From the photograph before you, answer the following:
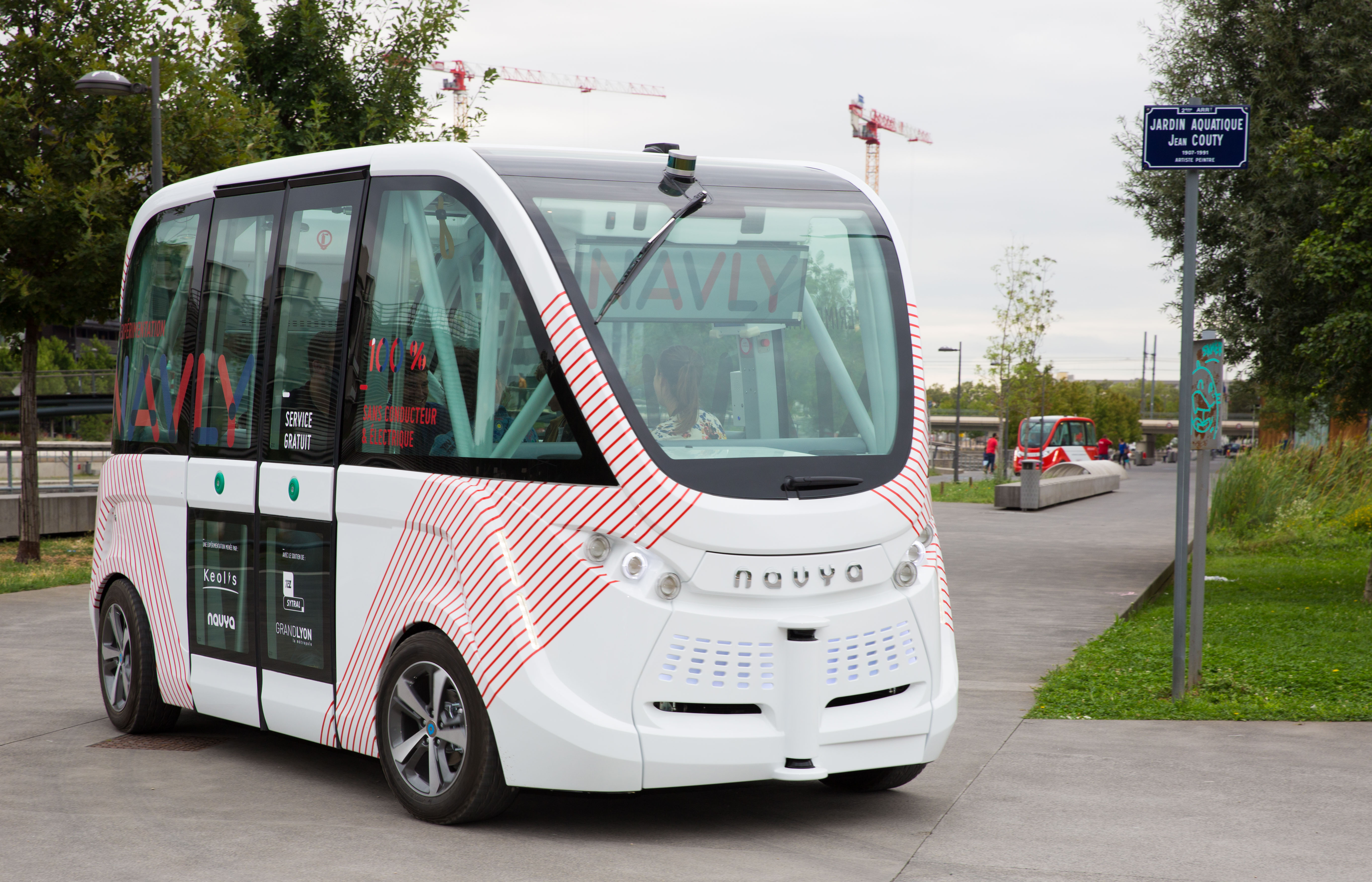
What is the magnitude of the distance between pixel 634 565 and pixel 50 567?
14357 mm

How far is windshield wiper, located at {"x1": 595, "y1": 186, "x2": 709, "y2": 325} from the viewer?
5.82 metres

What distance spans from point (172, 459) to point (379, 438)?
1.91 meters

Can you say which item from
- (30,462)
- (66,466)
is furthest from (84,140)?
(66,466)

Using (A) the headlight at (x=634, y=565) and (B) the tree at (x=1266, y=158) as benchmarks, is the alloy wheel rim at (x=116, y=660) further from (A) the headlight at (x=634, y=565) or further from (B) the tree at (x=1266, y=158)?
(B) the tree at (x=1266, y=158)

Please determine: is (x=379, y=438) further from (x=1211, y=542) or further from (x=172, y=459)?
(x=1211, y=542)

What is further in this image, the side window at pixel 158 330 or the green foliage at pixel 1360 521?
the green foliage at pixel 1360 521

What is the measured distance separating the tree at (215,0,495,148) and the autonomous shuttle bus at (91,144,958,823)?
502 inches

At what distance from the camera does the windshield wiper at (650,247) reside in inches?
229

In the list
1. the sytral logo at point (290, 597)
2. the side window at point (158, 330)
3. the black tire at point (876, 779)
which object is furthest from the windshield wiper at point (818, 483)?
the side window at point (158, 330)

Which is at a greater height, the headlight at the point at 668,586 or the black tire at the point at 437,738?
the headlight at the point at 668,586

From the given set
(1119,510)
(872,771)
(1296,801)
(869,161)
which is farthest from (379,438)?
(869,161)

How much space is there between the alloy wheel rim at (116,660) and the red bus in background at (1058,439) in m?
49.7

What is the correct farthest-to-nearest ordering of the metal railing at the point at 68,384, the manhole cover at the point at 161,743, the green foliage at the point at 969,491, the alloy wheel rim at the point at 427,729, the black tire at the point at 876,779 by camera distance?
the green foliage at the point at 969,491 < the metal railing at the point at 68,384 < the manhole cover at the point at 161,743 < the black tire at the point at 876,779 < the alloy wheel rim at the point at 427,729

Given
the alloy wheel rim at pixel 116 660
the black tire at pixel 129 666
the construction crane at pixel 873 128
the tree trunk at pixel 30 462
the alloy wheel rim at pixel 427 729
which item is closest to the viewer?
the alloy wheel rim at pixel 427 729
